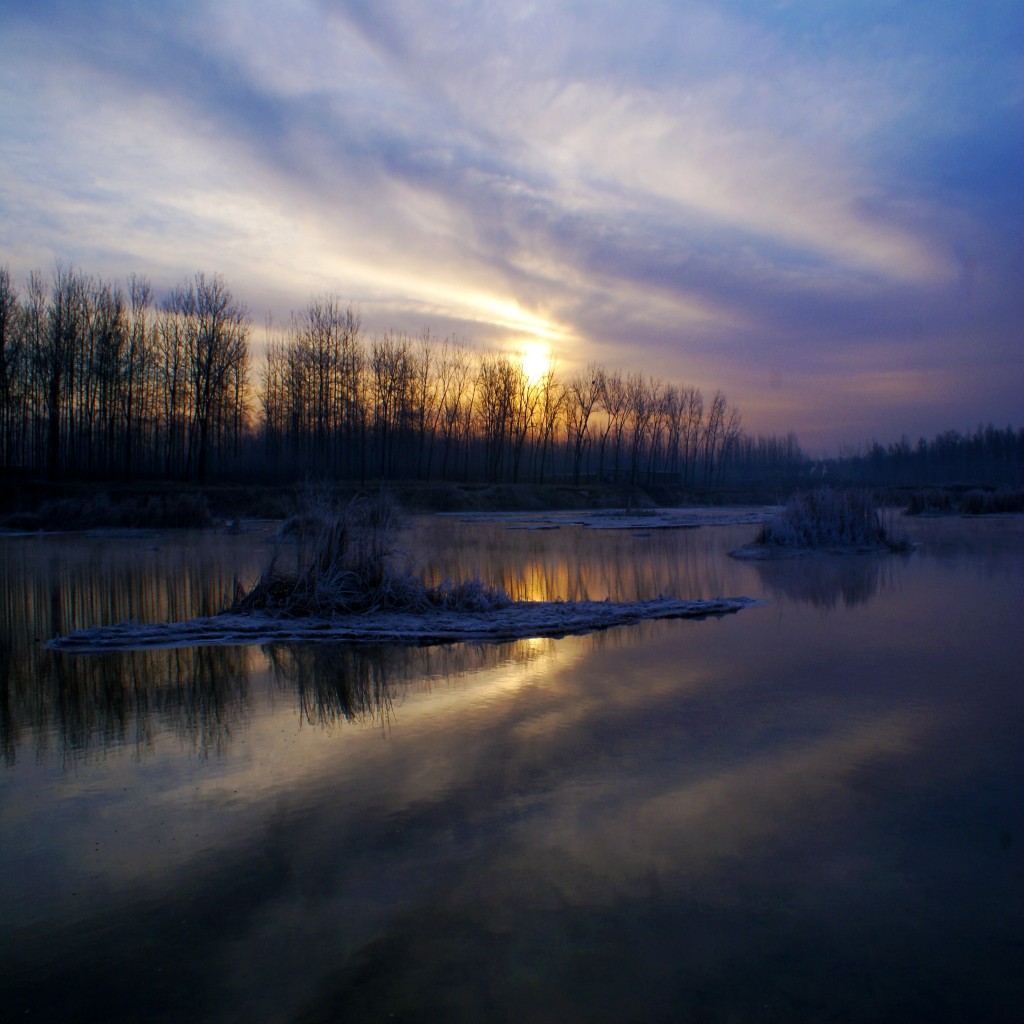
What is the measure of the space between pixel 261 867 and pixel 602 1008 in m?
1.54

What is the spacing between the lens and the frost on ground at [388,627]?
7426 mm

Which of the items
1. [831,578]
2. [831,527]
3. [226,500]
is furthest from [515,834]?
[226,500]

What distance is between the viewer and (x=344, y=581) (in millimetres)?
8734

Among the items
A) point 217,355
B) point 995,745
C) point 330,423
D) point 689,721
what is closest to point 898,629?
point 995,745

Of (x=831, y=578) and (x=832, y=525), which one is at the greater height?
(x=832, y=525)

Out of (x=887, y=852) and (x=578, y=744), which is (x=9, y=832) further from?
(x=887, y=852)

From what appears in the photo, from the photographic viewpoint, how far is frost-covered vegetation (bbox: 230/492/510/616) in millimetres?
8578

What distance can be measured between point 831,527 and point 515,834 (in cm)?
1540

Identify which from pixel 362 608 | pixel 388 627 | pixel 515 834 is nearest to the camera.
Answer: pixel 515 834

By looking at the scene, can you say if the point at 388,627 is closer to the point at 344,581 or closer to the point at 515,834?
the point at 344,581

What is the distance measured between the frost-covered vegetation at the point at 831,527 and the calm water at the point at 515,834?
968cm

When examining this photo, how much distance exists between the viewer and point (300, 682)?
598 centimetres

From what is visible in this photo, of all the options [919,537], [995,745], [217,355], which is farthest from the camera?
[217,355]

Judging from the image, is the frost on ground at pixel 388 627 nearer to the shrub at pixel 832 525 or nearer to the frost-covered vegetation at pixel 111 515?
the shrub at pixel 832 525
